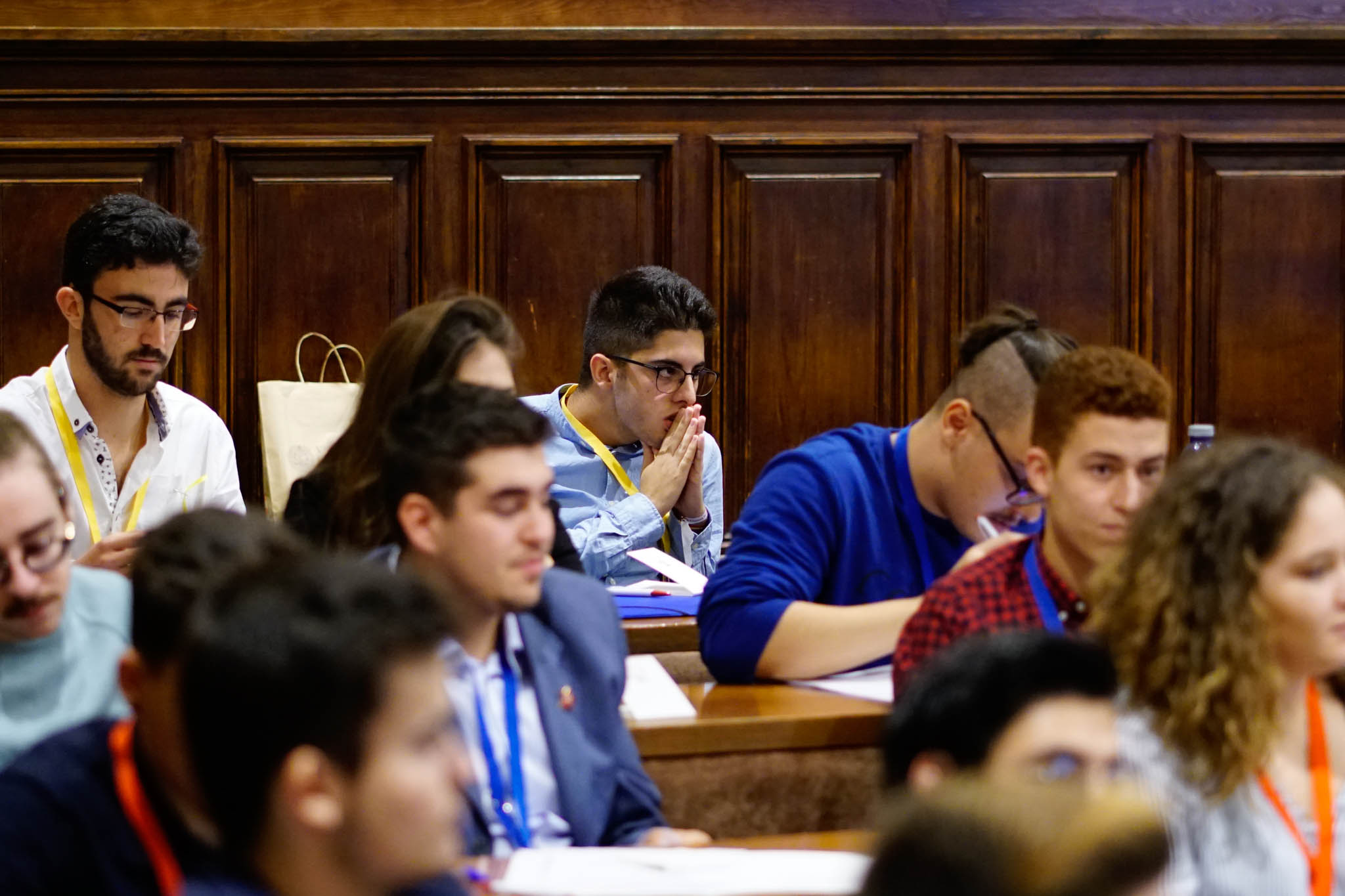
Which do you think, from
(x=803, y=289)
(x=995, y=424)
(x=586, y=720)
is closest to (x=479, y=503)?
(x=586, y=720)

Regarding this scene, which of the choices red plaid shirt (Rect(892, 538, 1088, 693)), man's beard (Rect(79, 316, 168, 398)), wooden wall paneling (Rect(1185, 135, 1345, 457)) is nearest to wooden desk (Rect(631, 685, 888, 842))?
red plaid shirt (Rect(892, 538, 1088, 693))

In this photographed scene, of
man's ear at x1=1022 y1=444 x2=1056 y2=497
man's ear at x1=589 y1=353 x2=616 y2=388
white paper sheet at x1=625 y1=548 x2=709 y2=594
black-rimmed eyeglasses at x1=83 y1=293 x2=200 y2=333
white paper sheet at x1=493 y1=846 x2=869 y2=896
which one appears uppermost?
black-rimmed eyeglasses at x1=83 y1=293 x2=200 y2=333

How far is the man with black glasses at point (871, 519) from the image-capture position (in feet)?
8.57

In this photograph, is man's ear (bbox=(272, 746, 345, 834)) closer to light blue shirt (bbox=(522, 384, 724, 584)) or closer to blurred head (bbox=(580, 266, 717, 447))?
light blue shirt (bbox=(522, 384, 724, 584))

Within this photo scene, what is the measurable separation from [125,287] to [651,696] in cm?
180

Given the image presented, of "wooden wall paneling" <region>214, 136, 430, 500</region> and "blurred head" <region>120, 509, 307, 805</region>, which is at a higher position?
"wooden wall paneling" <region>214, 136, 430, 500</region>

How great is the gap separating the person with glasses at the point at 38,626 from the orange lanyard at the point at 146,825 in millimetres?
433

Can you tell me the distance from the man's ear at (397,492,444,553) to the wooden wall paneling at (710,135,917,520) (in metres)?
2.87

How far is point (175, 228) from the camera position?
3.59 m

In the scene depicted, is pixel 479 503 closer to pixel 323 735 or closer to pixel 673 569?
pixel 323 735

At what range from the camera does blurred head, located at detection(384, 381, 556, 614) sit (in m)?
2.01

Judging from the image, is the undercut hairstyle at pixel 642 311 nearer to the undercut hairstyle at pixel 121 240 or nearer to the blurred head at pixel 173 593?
the undercut hairstyle at pixel 121 240

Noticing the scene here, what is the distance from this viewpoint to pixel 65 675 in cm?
196

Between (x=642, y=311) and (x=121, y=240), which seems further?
(x=642, y=311)
